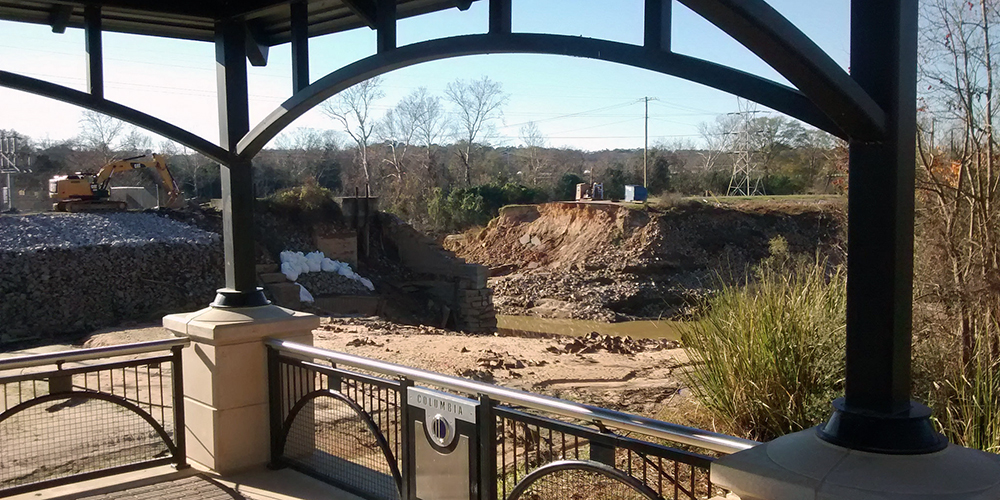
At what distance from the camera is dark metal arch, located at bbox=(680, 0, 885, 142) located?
7.44 ft

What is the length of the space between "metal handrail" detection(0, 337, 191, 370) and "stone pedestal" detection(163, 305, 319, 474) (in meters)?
0.17

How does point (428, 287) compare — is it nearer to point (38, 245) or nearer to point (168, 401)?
point (38, 245)

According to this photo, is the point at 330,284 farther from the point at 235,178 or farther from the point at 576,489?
the point at 576,489

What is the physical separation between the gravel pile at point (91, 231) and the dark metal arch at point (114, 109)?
19576mm

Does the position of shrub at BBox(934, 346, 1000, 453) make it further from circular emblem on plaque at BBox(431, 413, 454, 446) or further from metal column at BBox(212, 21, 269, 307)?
metal column at BBox(212, 21, 269, 307)

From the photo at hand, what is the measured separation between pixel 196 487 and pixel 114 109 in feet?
8.43

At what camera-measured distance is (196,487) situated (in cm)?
→ 508

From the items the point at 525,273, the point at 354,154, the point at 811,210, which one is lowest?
the point at 525,273

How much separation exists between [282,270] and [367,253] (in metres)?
5.58

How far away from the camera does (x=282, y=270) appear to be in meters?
26.6

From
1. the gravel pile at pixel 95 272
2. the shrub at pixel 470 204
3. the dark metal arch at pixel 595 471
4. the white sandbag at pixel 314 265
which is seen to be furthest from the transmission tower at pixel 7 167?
the dark metal arch at pixel 595 471

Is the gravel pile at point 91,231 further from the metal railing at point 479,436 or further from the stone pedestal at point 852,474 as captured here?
the stone pedestal at point 852,474

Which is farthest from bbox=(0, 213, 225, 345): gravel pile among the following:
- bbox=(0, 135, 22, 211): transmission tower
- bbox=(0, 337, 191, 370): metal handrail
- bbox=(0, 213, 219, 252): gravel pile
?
bbox=(0, 337, 191, 370): metal handrail

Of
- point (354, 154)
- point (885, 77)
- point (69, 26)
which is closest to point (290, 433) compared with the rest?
point (69, 26)
